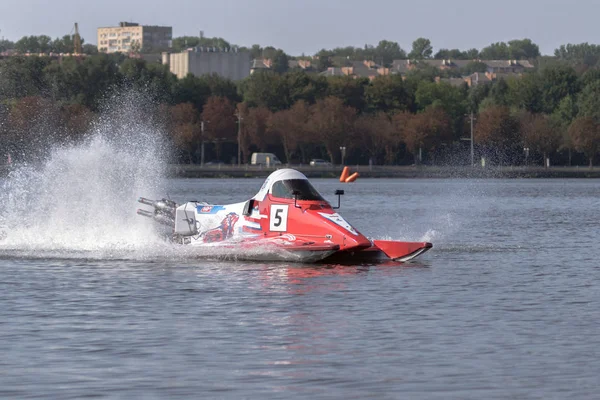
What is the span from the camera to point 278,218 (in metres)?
34.2

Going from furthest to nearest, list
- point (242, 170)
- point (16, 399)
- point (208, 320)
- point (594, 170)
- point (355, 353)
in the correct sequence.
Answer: point (594, 170) < point (242, 170) < point (208, 320) < point (355, 353) < point (16, 399)

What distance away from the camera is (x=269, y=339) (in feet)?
71.9

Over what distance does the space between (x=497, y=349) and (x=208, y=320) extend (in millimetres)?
5841

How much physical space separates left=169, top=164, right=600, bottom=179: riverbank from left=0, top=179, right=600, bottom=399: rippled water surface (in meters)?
124

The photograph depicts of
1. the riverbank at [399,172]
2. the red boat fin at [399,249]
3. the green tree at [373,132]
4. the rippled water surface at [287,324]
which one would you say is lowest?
the riverbank at [399,172]

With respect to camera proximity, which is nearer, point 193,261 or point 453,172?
point 193,261

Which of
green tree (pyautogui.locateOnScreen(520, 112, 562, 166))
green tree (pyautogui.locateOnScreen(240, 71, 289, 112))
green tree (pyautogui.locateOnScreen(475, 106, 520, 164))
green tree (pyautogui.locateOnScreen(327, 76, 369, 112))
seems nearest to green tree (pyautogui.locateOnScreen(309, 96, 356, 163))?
green tree (pyautogui.locateOnScreen(327, 76, 369, 112))

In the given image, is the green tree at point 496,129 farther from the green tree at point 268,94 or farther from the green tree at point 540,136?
the green tree at point 268,94

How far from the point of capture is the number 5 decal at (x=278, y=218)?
34.1 metres

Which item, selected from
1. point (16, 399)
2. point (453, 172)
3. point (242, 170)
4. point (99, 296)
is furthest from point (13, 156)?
point (16, 399)

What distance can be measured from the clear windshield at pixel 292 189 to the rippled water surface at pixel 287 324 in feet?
6.12

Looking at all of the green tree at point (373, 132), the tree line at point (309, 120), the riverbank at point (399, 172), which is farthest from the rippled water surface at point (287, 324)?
the green tree at point (373, 132)

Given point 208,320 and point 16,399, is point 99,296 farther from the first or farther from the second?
point 16,399

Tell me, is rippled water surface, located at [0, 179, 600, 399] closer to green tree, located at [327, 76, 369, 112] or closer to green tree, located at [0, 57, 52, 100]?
green tree, located at [0, 57, 52, 100]
